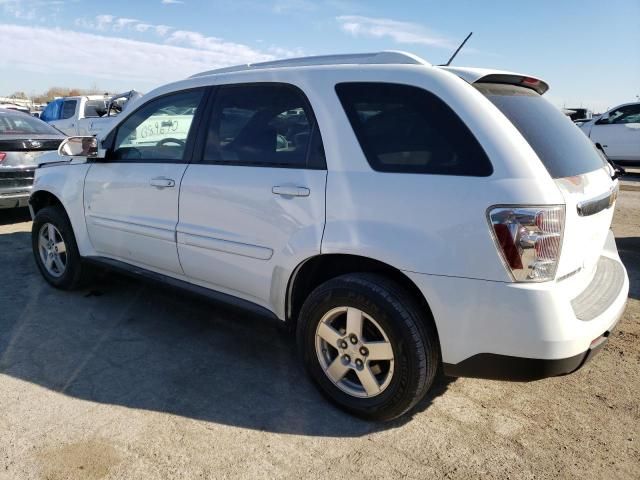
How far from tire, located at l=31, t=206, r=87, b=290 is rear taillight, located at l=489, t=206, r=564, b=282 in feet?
11.5

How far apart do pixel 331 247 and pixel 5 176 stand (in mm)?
5726

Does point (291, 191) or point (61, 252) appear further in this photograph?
point (61, 252)

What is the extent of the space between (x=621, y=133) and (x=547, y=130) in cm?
1263

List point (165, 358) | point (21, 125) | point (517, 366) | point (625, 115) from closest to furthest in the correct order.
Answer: point (517, 366), point (165, 358), point (21, 125), point (625, 115)

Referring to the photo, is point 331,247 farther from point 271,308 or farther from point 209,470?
point 209,470

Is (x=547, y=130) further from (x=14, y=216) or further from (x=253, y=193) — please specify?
(x=14, y=216)

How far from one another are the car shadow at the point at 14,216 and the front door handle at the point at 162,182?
504 centimetres

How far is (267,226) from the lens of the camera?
9.59ft

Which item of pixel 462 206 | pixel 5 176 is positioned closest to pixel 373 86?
pixel 462 206

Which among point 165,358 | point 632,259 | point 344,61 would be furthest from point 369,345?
point 632,259

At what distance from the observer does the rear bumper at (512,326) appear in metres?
2.22

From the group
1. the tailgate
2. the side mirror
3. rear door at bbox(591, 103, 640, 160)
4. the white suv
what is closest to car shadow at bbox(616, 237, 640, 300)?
the white suv

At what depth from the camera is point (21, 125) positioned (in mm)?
7621

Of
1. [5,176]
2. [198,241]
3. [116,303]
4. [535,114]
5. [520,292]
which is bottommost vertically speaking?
[116,303]
